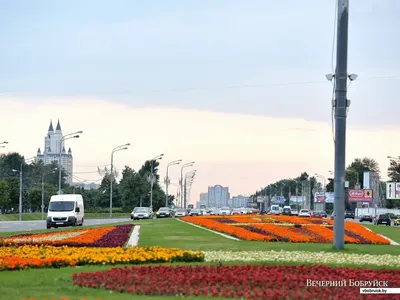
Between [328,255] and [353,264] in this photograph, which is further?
[328,255]

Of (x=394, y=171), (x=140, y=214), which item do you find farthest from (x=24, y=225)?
(x=394, y=171)

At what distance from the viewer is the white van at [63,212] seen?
155ft

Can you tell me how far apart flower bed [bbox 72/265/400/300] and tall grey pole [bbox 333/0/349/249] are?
831 centimetres

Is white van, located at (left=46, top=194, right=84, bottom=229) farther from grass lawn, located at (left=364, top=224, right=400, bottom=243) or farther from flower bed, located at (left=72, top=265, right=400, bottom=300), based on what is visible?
flower bed, located at (left=72, top=265, right=400, bottom=300)

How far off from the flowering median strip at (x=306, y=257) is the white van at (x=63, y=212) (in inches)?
1133

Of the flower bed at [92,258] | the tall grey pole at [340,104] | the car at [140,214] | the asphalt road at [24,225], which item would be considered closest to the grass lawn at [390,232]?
the tall grey pole at [340,104]

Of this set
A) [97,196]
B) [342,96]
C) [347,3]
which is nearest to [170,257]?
[342,96]

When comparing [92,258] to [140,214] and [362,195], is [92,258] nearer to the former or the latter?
[140,214]

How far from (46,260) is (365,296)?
796 cm

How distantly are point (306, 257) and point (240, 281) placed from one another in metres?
6.55

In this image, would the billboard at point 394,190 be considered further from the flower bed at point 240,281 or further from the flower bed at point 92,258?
the flower bed at point 240,281

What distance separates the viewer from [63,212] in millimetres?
47812

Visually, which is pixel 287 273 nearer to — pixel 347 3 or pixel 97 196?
pixel 347 3

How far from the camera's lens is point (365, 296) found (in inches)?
435
